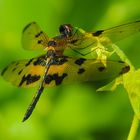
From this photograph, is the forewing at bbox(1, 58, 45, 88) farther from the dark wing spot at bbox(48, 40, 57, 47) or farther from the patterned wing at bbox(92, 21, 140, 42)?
the patterned wing at bbox(92, 21, 140, 42)

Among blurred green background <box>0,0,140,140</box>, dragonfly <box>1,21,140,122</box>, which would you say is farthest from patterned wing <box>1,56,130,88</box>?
blurred green background <box>0,0,140,140</box>

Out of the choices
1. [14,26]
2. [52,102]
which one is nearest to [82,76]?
[52,102]

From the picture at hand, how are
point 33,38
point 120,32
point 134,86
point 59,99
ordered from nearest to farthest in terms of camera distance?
point 134,86
point 120,32
point 33,38
point 59,99

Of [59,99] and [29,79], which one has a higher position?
[29,79]

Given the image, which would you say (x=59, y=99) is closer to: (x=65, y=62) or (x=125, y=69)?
(x=65, y=62)

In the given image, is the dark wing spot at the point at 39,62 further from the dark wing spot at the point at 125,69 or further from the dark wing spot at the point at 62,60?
the dark wing spot at the point at 125,69

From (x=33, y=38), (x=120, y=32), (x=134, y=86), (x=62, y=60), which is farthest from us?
(x=33, y=38)

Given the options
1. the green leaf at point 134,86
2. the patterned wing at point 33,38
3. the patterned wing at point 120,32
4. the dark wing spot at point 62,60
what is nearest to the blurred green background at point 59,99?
the patterned wing at point 33,38

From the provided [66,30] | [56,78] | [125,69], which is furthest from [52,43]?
[125,69]

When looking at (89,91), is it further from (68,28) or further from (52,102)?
(68,28)
